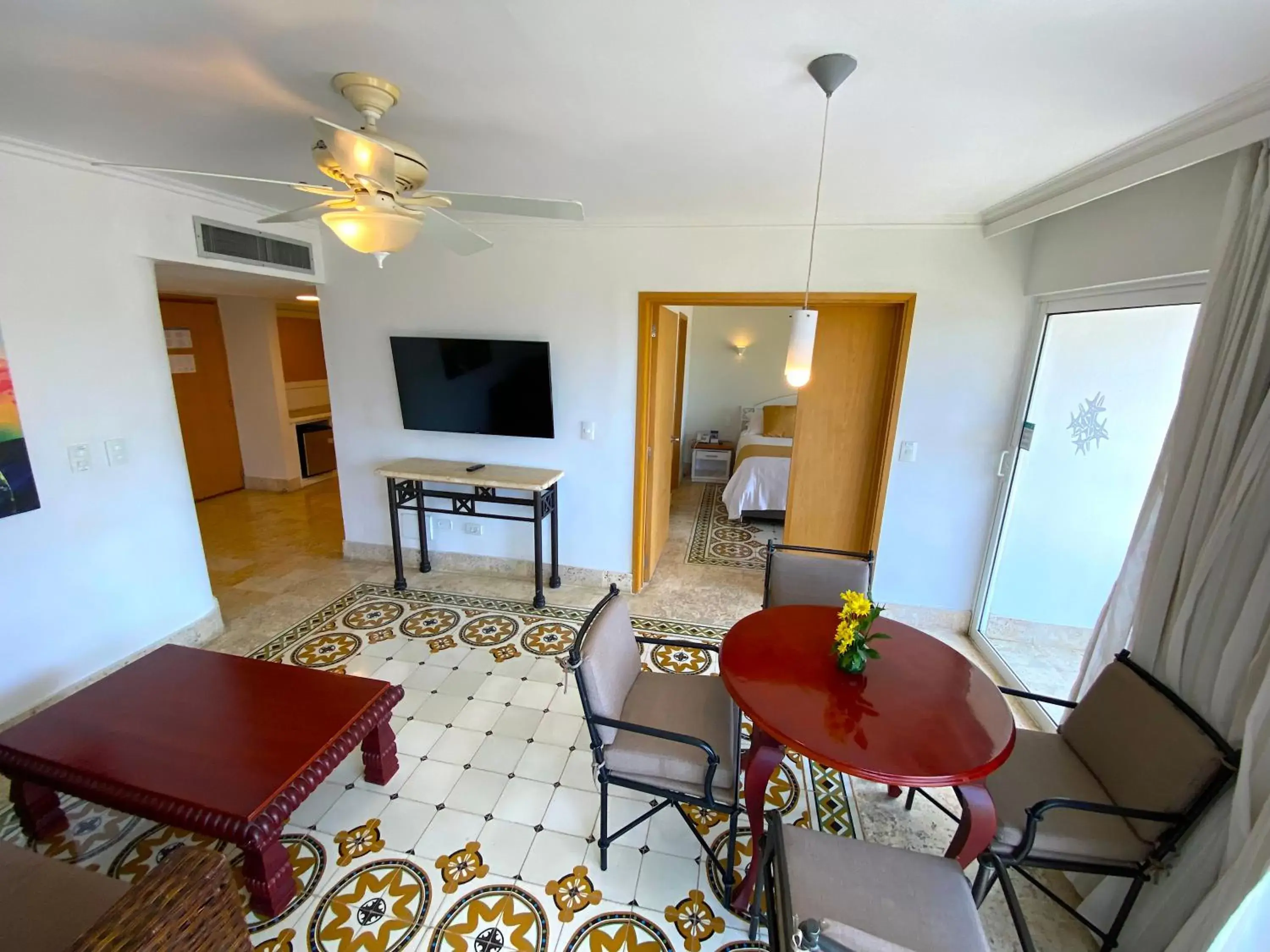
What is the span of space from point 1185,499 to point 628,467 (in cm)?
264

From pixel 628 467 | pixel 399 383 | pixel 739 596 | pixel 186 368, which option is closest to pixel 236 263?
pixel 399 383

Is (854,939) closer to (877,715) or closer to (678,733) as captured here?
(877,715)

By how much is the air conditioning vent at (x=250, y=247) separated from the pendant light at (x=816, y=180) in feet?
10.1

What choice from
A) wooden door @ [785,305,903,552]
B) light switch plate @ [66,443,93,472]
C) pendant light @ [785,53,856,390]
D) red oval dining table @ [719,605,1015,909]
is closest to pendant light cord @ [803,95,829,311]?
pendant light @ [785,53,856,390]

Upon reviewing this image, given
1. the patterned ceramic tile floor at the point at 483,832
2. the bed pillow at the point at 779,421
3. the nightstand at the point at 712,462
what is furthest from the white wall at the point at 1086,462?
the nightstand at the point at 712,462

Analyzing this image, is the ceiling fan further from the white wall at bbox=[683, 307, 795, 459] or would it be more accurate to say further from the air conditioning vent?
the white wall at bbox=[683, 307, 795, 459]

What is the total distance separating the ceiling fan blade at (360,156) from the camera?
129 cm

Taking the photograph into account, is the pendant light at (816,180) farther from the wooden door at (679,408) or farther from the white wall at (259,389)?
the white wall at (259,389)

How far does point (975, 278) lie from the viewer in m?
2.93

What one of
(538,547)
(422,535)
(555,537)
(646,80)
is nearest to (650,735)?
(646,80)

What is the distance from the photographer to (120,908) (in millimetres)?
1012

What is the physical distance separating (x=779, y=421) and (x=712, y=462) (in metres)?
0.98

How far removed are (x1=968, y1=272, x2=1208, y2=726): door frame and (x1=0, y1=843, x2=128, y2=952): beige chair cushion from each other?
3.33m

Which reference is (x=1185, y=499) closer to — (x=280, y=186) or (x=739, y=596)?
(x=739, y=596)
